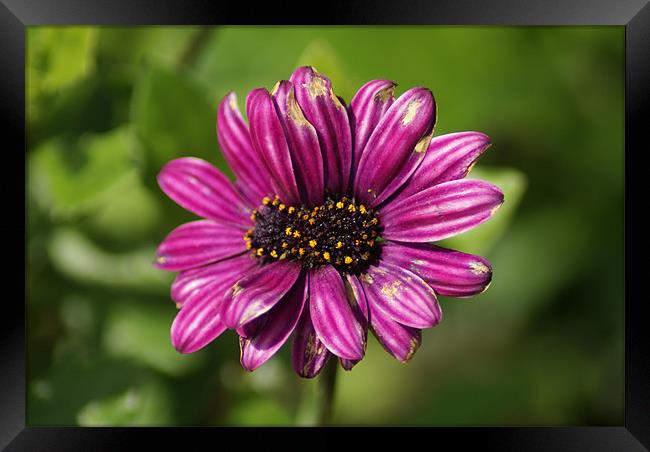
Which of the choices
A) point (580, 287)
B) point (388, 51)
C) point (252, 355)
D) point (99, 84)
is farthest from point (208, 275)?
point (580, 287)

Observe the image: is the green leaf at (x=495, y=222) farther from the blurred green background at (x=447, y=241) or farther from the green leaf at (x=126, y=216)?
the green leaf at (x=126, y=216)

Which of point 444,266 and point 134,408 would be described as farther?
point 134,408

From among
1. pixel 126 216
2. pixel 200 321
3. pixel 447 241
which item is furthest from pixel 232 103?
pixel 126 216

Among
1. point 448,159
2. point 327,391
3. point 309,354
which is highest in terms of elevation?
point 448,159

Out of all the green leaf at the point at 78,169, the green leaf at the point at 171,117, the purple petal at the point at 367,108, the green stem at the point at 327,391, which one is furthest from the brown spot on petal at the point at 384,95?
the green leaf at the point at 78,169

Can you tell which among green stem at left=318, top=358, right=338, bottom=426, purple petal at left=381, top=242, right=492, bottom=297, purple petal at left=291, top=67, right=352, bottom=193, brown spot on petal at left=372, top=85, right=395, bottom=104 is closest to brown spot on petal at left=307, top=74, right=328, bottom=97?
purple petal at left=291, top=67, right=352, bottom=193

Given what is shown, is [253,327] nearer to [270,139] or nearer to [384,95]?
[270,139]
